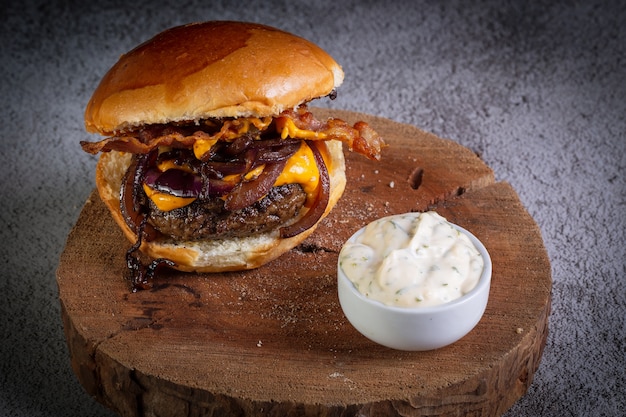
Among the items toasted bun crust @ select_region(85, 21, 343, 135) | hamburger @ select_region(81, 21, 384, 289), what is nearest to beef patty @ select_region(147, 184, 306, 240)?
hamburger @ select_region(81, 21, 384, 289)

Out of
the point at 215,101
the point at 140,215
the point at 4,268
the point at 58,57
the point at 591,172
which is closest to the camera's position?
the point at 215,101

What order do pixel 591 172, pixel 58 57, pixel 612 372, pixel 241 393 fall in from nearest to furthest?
pixel 241 393 → pixel 612 372 → pixel 591 172 → pixel 58 57

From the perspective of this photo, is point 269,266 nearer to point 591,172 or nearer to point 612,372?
point 612,372

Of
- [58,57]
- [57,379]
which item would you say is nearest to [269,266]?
[57,379]

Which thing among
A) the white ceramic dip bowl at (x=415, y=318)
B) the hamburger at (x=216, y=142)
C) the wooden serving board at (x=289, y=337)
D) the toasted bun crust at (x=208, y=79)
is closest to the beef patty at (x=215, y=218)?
the hamburger at (x=216, y=142)

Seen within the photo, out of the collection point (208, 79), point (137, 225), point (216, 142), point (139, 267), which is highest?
point (208, 79)

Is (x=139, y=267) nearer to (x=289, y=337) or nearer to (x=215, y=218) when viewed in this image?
(x=215, y=218)

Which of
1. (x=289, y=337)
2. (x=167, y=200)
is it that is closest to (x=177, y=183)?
(x=167, y=200)
